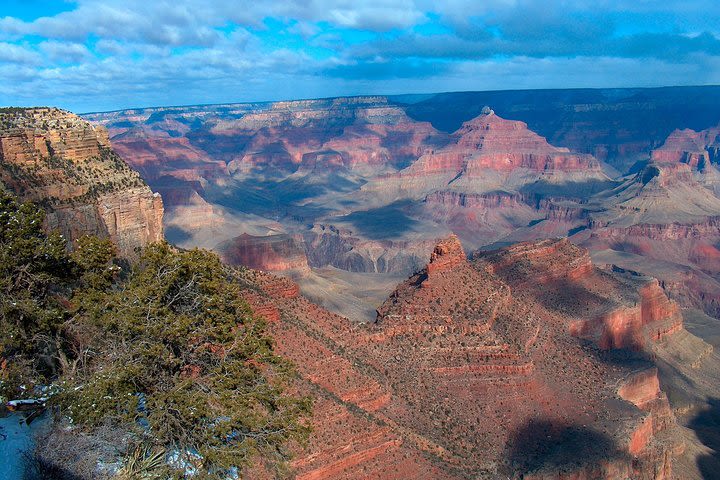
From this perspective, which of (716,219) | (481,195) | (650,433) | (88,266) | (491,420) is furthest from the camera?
(481,195)

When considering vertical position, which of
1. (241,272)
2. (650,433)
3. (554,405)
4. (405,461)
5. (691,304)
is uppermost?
(241,272)

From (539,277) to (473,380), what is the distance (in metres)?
22.6

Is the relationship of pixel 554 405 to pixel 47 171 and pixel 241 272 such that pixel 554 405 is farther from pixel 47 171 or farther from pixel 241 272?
pixel 47 171

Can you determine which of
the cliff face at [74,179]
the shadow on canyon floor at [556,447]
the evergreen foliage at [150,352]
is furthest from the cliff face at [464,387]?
the cliff face at [74,179]

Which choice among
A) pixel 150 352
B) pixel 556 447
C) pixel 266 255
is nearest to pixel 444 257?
pixel 556 447

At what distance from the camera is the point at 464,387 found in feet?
123

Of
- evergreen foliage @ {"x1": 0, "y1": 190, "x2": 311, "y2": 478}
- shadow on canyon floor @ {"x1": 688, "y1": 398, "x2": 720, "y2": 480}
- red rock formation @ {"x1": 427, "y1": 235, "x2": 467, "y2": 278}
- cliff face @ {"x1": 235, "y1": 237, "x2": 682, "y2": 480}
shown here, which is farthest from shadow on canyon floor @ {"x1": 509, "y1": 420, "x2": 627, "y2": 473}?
evergreen foliage @ {"x1": 0, "y1": 190, "x2": 311, "y2": 478}

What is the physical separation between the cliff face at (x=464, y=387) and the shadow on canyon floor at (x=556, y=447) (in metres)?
0.07

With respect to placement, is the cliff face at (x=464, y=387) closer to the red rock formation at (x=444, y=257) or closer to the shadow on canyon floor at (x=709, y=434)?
the red rock formation at (x=444, y=257)

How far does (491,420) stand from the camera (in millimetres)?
36000

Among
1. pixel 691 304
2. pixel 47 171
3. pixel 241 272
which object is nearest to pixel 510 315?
pixel 241 272

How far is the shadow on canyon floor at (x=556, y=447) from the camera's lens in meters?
34.2

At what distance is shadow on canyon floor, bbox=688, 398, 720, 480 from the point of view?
4759 cm

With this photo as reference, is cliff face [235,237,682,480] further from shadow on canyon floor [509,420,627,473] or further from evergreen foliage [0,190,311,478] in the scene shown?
evergreen foliage [0,190,311,478]
